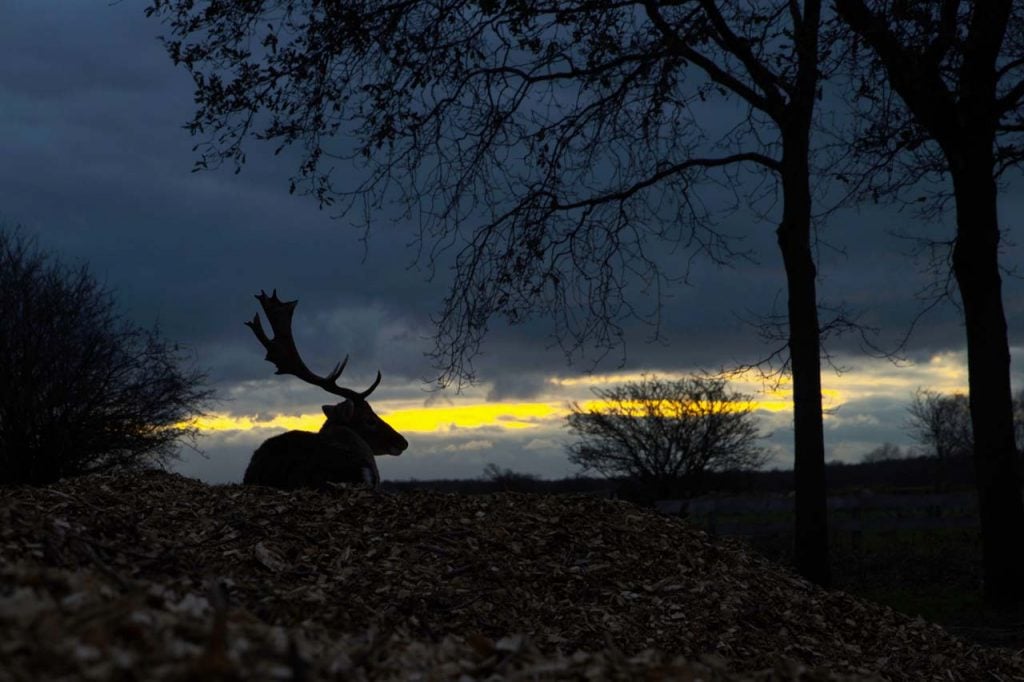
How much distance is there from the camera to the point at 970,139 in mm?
13539

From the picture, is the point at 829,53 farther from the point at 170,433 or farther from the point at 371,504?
the point at 170,433

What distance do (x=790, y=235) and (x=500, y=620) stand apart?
733 centimetres

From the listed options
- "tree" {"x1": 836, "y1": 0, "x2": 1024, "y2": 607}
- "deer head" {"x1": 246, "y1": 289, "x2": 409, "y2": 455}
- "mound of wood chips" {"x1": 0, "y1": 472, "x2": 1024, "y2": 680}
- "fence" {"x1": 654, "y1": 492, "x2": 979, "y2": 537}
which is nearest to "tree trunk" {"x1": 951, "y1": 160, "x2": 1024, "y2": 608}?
"tree" {"x1": 836, "y1": 0, "x2": 1024, "y2": 607}

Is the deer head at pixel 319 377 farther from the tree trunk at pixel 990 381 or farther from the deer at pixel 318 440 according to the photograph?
the tree trunk at pixel 990 381

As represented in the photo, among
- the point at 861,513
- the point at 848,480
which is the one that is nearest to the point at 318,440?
the point at 861,513

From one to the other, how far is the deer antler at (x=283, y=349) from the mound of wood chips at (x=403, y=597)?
2.84 m

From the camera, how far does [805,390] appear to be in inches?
497

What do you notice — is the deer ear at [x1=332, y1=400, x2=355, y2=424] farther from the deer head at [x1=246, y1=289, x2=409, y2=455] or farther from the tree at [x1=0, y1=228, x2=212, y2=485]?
the tree at [x1=0, y1=228, x2=212, y2=485]

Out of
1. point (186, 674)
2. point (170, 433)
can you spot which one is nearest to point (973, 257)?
point (186, 674)

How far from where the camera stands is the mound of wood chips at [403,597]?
12.2 ft

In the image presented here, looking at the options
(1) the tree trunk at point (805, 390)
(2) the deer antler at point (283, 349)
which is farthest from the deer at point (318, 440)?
(1) the tree trunk at point (805, 390)

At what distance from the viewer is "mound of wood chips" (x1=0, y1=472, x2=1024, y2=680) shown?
12.2 feet

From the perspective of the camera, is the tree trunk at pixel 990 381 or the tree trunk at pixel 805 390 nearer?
the tree trunk at pixel 805 390

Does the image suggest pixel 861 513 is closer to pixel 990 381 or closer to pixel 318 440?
pixel 990 381
